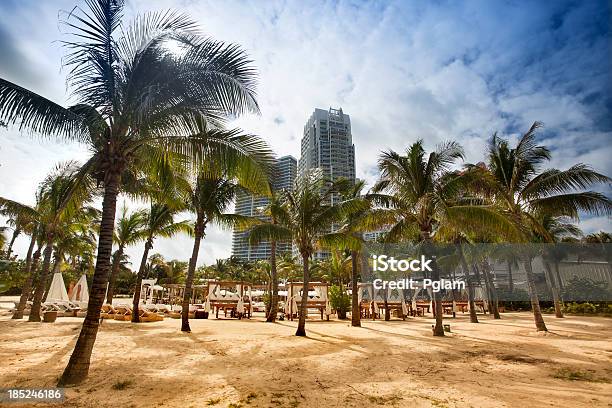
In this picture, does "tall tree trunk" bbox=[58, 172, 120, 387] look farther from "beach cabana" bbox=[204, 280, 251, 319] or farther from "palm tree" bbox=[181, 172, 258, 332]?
"beach cabana" bbox=[204, 280, 251, 319]

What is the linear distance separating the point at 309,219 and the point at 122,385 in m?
8.62

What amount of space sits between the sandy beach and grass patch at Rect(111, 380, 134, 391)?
15 millimetres

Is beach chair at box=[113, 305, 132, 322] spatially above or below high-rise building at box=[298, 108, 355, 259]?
below

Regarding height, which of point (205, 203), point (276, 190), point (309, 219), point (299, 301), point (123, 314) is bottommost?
point (123, 314)

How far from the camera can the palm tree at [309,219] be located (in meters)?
13.4

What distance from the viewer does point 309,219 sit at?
1333 centimetres

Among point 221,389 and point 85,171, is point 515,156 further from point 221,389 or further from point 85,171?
point 85,171

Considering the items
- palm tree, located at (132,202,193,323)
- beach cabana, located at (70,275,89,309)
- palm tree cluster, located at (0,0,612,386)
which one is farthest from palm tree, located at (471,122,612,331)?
beach cabana, located at (70,275,89,309)

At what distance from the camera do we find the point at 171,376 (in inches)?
249

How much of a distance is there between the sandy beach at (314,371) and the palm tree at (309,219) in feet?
12.9

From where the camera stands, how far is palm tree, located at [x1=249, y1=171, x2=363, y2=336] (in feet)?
43.8

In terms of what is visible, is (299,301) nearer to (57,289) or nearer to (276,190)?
(276,190)

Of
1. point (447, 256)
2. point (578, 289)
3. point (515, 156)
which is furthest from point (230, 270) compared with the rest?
point (515, 156)

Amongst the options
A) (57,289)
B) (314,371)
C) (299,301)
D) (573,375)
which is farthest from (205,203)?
(57,289)
